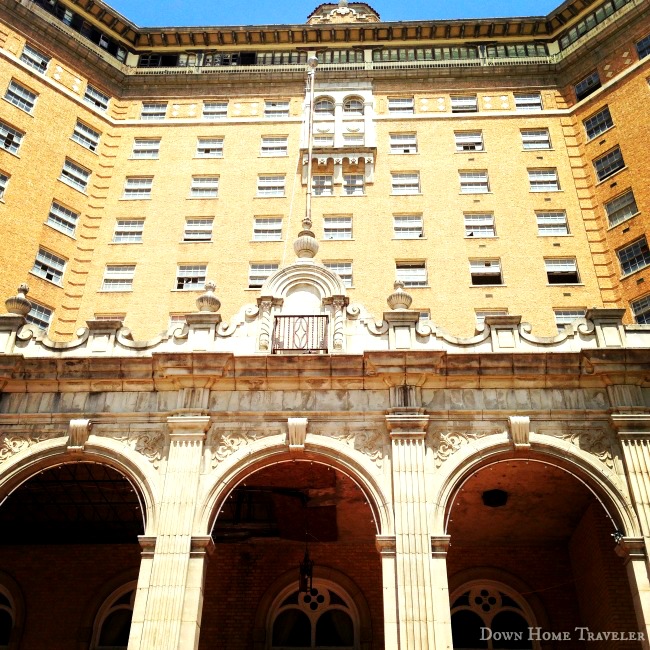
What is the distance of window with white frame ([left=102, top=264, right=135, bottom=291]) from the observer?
3111 cm

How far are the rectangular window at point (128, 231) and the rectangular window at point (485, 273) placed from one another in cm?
1490

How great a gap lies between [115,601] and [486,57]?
32323mm

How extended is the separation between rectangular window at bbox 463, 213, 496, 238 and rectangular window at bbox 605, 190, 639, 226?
5.11 meters

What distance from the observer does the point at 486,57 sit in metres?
39.0

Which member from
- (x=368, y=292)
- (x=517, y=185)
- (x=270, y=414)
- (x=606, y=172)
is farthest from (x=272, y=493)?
(x=606, y=172)

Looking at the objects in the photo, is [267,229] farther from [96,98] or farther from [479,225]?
[96,98]

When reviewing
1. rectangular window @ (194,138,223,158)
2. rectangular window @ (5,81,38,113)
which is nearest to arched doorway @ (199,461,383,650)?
rectangular window @ (194,138,223,158)

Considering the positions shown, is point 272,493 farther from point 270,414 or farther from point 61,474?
point 61,474

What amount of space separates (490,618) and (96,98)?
1211 inches

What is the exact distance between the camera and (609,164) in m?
33.1

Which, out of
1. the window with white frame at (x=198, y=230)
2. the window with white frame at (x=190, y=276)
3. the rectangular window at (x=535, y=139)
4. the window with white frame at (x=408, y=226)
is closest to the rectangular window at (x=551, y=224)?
the rectangular window at (x=535, y=139)

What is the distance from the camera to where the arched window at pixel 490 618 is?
835 inches

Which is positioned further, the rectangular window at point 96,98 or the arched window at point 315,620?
the rectangular window at point 96,98

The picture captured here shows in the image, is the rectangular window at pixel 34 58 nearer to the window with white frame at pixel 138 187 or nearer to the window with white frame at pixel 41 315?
the window with white frame at pixel 138 187
